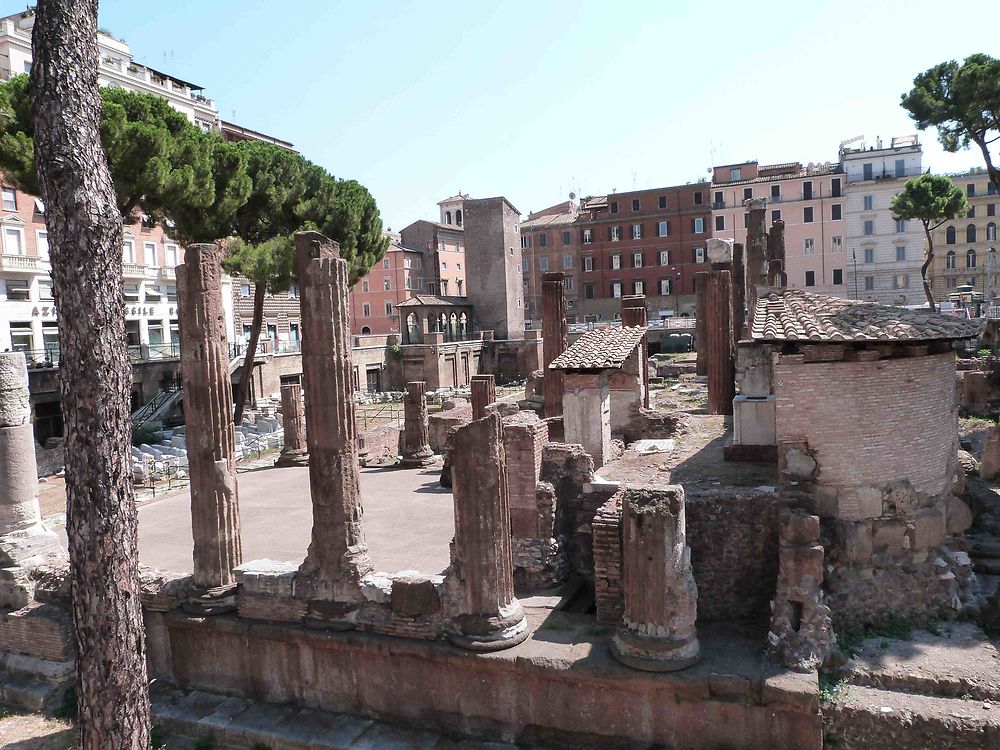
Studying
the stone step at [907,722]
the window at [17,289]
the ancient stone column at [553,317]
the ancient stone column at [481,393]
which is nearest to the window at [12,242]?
the window at [17,289]

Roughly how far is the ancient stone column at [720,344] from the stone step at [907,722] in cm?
877

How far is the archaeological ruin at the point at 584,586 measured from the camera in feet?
23.0

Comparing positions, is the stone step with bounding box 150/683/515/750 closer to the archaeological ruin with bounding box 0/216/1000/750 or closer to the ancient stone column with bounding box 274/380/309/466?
the archaeological ruin with bounding box 0/216/1000/750

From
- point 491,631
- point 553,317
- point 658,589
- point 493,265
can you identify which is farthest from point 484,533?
point 493,265

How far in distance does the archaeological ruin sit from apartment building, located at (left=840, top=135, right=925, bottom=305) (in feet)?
140

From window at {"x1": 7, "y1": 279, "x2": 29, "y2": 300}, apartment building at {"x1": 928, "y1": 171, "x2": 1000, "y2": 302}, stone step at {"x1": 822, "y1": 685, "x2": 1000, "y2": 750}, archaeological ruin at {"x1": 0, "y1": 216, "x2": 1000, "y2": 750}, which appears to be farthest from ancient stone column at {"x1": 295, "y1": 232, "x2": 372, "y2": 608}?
apartment building at {"x1": 928, "y1": 171, "x2": 1000, "y2": 302}

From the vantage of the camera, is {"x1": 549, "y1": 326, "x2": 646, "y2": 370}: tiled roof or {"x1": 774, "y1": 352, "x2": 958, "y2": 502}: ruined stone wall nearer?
{"x1": 774, "y1": 352, "x2": 958, "y2": 502}: ruined stone wall

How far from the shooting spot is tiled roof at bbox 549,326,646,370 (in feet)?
39.0

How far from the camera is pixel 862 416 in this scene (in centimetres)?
782

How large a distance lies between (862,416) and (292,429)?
15351mm

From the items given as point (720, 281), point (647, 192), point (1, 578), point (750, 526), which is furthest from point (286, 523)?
point (647, 192)

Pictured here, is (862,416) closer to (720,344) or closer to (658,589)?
(658,589)

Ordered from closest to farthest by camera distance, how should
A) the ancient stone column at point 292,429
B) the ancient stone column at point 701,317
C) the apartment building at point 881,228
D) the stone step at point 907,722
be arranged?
1. the stone step at point 907,722
2. the ancient stone column at point 292,429
3. the ancient stone column at point 701,317
4. the apartment building at point 881,228

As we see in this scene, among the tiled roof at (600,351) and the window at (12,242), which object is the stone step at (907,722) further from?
the window at (12,242)
